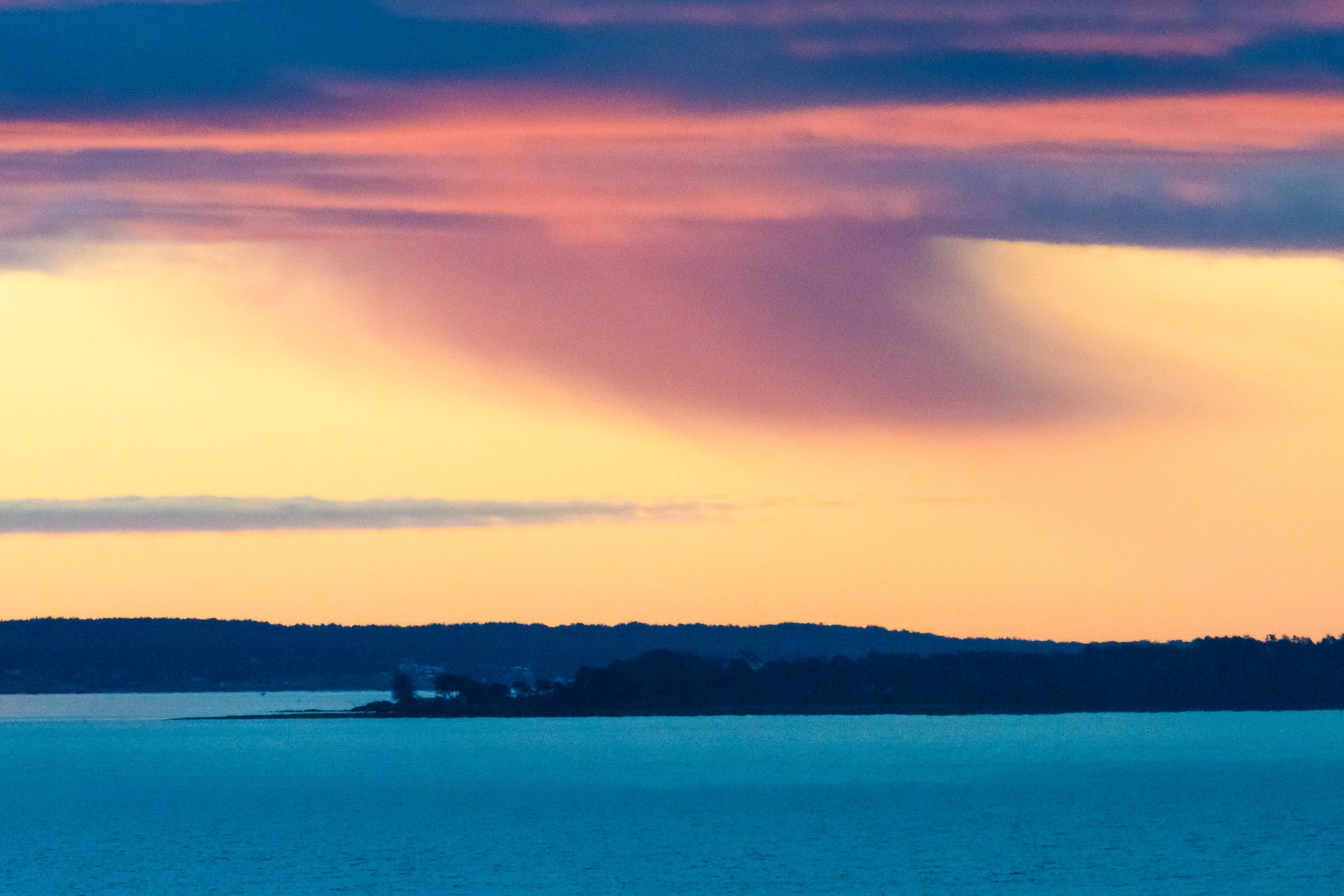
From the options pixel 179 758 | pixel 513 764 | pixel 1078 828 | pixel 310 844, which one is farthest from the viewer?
pixel 179 758

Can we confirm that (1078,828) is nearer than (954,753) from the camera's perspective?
Yes

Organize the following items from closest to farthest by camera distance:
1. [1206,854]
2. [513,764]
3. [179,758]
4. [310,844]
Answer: [1206,854] → [310,844] → [513,764] → [179,758]

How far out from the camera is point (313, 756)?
188250mm

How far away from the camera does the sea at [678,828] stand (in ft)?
225

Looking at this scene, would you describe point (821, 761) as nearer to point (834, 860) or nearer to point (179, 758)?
point (179, 758)

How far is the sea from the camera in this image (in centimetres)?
6850

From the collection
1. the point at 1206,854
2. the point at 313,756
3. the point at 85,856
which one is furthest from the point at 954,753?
the point at 85,856

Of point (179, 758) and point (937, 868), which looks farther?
point (179, 758)

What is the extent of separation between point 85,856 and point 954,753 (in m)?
125

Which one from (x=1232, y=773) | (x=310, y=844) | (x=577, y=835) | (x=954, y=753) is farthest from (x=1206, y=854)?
(x=954, y=753)

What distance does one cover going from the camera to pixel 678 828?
309 ft

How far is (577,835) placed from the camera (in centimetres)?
8862

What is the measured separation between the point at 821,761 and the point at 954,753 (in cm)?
2264

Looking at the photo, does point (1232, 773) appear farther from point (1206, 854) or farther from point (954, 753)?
point (1206, 854)
